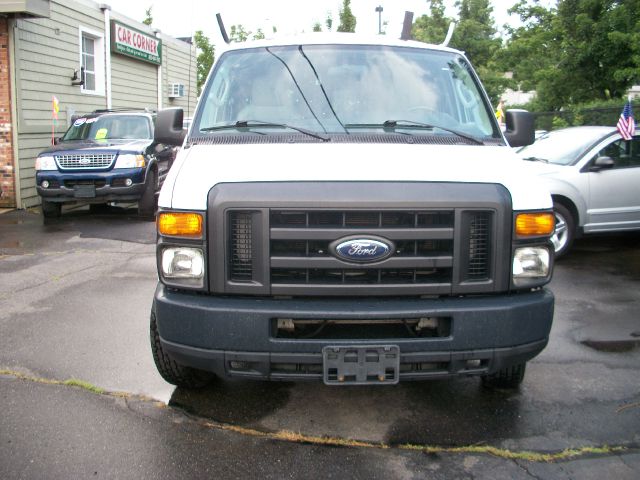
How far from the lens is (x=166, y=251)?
335 cm

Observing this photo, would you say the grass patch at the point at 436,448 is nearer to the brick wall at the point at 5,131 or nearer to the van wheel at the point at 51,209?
the van wheel at the point at 51,209

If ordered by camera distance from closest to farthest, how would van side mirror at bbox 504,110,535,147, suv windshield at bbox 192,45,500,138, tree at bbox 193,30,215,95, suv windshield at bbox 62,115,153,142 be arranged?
suv windshield at bbox 192,45,500,138 < van side mirror at bbox 504,110,535,147 < suv windshield at bbox 62,115,153,142 < tree at bbox 193,30,215,95

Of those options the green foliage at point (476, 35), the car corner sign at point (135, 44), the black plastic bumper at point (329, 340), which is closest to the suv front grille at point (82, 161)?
the car corner sign at point (135, 44)

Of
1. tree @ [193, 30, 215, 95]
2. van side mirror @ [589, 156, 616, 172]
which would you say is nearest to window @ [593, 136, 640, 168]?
van side mirror @ [589, 156, 616, 172]

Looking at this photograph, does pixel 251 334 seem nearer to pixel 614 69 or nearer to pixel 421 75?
pixel 421 75

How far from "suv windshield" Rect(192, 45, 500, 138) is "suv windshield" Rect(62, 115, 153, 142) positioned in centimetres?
806

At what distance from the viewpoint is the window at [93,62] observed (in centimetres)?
1595

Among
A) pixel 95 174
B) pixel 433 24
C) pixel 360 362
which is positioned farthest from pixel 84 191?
pixel 433 24

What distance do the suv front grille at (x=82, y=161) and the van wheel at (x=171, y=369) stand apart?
25.2 feet

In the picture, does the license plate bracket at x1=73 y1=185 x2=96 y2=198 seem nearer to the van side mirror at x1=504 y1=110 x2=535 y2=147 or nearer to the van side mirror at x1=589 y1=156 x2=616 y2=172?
the van side mirror at x1=589 y1=156 x2=616 y2=172

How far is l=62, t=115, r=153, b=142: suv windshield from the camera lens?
475 inches

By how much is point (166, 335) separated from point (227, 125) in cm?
155

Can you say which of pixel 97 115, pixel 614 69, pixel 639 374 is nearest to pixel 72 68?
pixel 97 115

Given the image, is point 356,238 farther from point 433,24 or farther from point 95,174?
point 433,24
